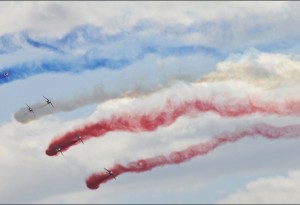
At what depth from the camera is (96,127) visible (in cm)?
13875

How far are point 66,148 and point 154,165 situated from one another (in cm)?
1224

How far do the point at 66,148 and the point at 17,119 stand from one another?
29.2ft

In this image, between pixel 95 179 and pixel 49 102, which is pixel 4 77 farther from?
pixel 95 179

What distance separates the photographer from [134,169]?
140 meters

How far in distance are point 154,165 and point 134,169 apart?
9.89 feet

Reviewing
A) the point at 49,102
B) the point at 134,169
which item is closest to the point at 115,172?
the point at 134,169

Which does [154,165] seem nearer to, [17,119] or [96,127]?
[96,127]

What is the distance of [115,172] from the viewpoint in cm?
14212

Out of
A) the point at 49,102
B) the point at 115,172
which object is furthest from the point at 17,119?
the point at 115,172

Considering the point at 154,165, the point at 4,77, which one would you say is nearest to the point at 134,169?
the point at 154,165

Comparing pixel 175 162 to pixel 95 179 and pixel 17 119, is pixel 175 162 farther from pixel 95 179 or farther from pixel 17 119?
pixel 17 119

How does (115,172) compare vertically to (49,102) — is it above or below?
below

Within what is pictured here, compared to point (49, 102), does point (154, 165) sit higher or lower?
lower

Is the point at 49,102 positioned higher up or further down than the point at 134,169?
higher up
